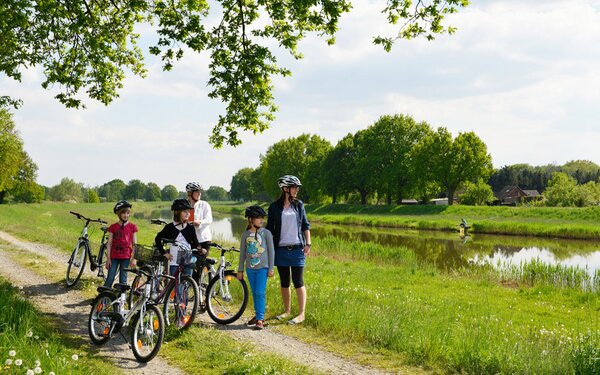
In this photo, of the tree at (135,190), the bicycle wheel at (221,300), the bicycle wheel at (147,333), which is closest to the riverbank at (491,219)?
the bicycle wheel at (221,300)

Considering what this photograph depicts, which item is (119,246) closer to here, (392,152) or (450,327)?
(450,327)

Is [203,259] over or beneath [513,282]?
over

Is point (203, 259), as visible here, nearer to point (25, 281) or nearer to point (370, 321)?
point (370, 321)

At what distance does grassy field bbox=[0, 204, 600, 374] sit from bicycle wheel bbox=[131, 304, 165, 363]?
0.55 meters

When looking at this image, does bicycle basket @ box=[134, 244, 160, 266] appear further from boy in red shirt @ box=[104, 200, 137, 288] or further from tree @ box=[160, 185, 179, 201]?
tree @ box=[160, 185, 179, 201]

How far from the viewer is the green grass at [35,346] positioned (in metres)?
4.55

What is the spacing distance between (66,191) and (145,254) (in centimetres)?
12654

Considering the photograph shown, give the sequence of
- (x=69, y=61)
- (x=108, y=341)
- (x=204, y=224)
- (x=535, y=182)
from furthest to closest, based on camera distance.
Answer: (x=535, y=182) < (x=69, y=61) < (x=204, y=224) < (x=108, y=341)

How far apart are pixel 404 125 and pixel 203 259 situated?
57.8 meters

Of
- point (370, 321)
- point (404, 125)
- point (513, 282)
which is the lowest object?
point (513, 282)

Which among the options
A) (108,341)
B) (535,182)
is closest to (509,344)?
(108,341)

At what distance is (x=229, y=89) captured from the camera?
36.3 feet

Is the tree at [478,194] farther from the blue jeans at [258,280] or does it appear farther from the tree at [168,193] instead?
the tree at [168,193]

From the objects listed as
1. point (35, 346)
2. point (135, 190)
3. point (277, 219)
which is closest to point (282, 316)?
point (277, 219)
